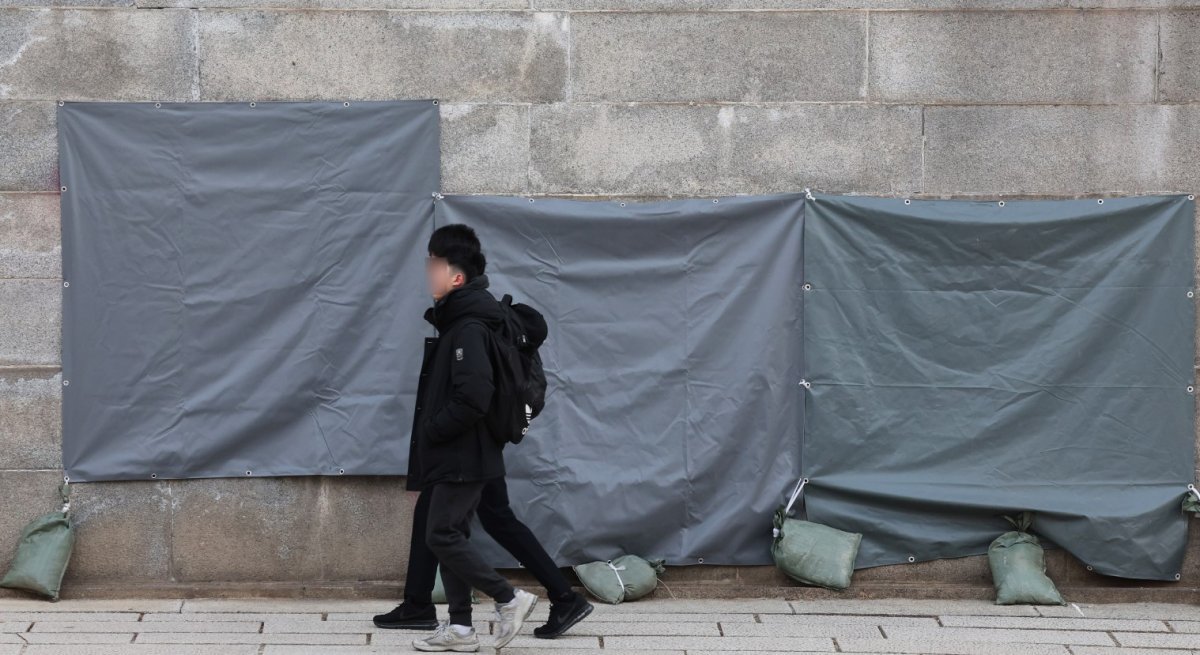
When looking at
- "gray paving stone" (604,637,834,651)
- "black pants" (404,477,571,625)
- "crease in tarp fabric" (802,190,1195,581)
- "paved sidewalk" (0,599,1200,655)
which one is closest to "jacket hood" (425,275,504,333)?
"black pants" (404,477,571,625)

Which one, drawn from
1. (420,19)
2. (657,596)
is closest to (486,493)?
(657,596)

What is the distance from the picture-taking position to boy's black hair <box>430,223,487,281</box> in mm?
6008

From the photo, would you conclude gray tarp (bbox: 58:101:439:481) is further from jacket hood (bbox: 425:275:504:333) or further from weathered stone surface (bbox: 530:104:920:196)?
jacket hood (bbox: 425:275:504:333)

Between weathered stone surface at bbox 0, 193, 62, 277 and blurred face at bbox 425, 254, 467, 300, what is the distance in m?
2.24

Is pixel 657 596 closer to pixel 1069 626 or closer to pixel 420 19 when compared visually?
pixel 1069 626

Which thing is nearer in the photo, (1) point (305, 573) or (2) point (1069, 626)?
(2) point (1069, 626)

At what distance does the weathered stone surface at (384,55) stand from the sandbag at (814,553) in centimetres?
252

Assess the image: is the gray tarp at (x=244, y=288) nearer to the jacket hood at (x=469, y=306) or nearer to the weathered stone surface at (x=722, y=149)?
the weathered stone surface at (x=722, y=149)

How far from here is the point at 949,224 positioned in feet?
23.4

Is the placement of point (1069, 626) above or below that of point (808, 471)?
below

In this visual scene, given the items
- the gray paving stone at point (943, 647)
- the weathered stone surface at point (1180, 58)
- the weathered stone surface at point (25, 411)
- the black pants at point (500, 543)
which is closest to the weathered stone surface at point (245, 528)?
the weathered stone surface at point (25, 411)

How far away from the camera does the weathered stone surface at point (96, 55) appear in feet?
23.0

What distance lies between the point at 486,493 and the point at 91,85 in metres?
2.89

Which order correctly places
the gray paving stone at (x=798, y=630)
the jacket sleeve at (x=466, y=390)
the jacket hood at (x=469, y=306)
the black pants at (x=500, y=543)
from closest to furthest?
1. the jacket sleeve at (x=466, y=390)
2. the jacket hood at (x=469, y=306)
3. the black pants at (x=500, y=543)
4. the gray paving stone at (x=798, y=630)
